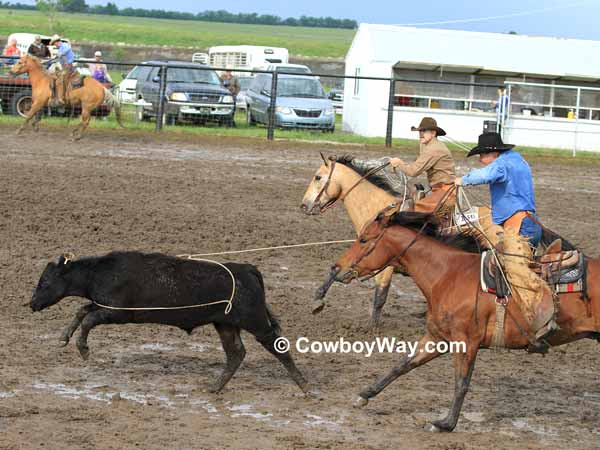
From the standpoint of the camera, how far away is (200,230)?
38.9 ft

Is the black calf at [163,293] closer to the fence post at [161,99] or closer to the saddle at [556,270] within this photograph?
the saddle at [556,270]

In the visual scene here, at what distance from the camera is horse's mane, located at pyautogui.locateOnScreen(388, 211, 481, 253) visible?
21.3 feet

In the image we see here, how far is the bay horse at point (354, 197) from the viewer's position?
28.4 ft

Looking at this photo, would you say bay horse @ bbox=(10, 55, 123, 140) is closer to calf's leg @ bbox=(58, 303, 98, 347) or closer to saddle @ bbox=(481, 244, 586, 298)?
calf's leg @ bbox=(58, 303, 98, 347)

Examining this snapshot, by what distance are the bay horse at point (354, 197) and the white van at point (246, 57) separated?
94.7 feet

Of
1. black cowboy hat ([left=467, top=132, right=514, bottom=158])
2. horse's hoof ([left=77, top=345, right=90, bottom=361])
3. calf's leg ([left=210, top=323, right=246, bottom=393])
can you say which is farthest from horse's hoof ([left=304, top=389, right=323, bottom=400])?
black cowboy hat ([left=467, top=132, right=514, bottom=158])

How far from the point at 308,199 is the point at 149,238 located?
287 cm

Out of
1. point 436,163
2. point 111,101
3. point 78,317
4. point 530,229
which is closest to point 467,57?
point 111,101

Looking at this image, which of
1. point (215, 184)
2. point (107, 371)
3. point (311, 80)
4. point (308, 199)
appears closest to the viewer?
point (107, 371)

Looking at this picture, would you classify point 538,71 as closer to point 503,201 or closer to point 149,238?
point 149,238

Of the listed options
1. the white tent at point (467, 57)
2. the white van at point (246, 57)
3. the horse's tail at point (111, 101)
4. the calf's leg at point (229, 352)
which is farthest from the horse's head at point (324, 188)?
the white van at point (246, 57)

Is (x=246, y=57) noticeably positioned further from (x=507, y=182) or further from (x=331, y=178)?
(x=507, y=182)

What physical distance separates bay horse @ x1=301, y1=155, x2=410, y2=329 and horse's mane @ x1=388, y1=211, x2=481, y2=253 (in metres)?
1.99

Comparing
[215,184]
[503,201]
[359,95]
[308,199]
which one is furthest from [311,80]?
[503,201]
